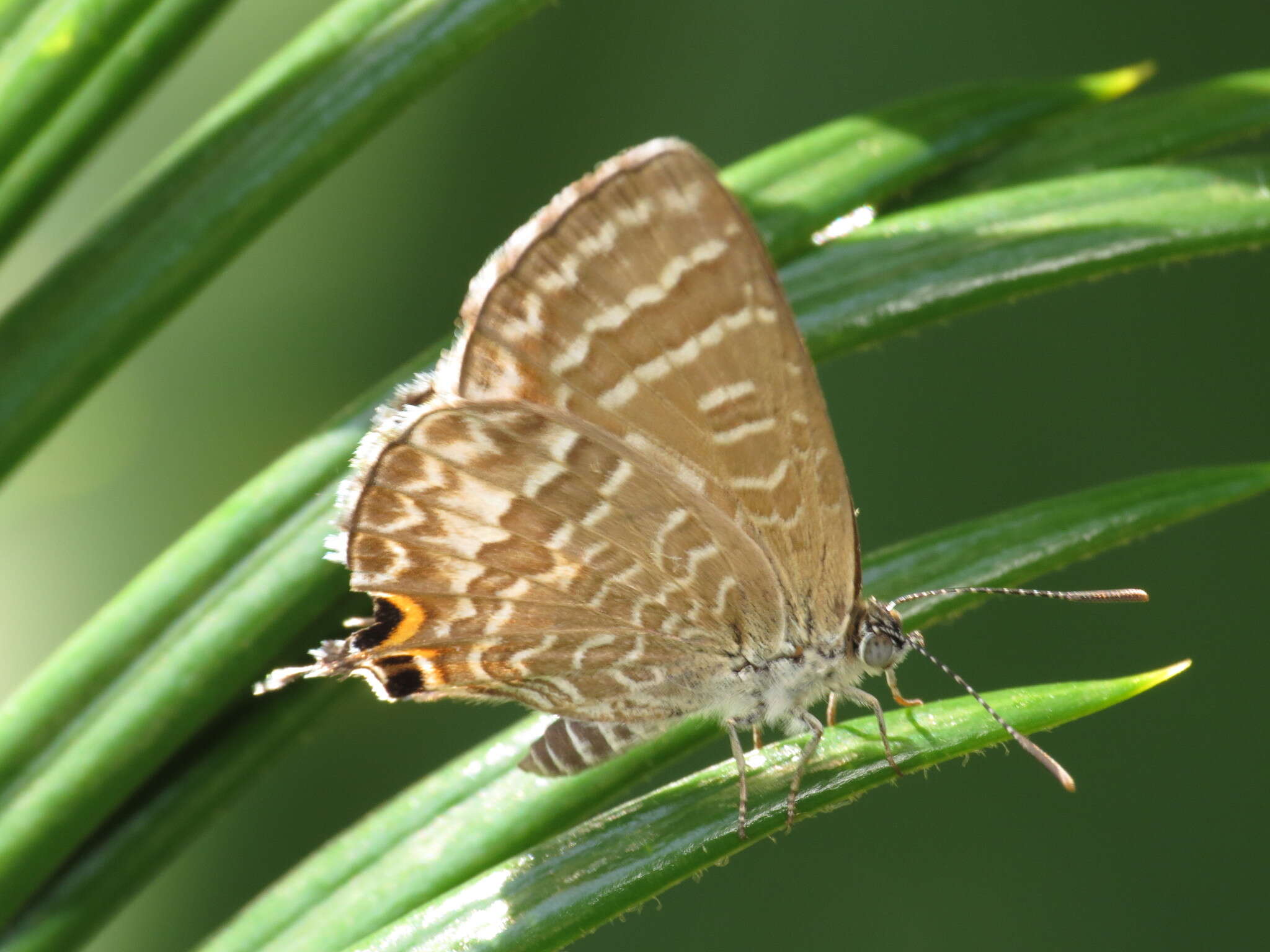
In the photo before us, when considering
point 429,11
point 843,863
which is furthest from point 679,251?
point 843,863

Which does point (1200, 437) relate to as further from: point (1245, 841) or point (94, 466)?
point (94, 466)

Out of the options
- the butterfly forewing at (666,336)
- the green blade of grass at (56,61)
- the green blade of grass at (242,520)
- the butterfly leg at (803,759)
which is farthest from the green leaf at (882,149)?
the green blade of grass at (56,61)

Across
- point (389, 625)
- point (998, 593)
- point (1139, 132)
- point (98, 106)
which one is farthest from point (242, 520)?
point (1139, 132)

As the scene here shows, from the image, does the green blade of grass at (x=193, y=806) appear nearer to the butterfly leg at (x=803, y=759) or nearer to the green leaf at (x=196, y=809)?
the green leaf at (x=196, y=809)

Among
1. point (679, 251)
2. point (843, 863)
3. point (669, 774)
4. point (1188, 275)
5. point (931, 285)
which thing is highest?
point (679, 251)

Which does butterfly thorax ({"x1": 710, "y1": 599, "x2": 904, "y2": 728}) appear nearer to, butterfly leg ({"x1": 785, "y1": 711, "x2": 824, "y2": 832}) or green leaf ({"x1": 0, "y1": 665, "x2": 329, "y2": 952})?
butterfly leg ({"x1": 785, "y1": 711, "x2": 824, "y2": 832})

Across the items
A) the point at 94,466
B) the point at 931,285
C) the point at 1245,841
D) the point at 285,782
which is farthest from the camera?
the point at 94,466
